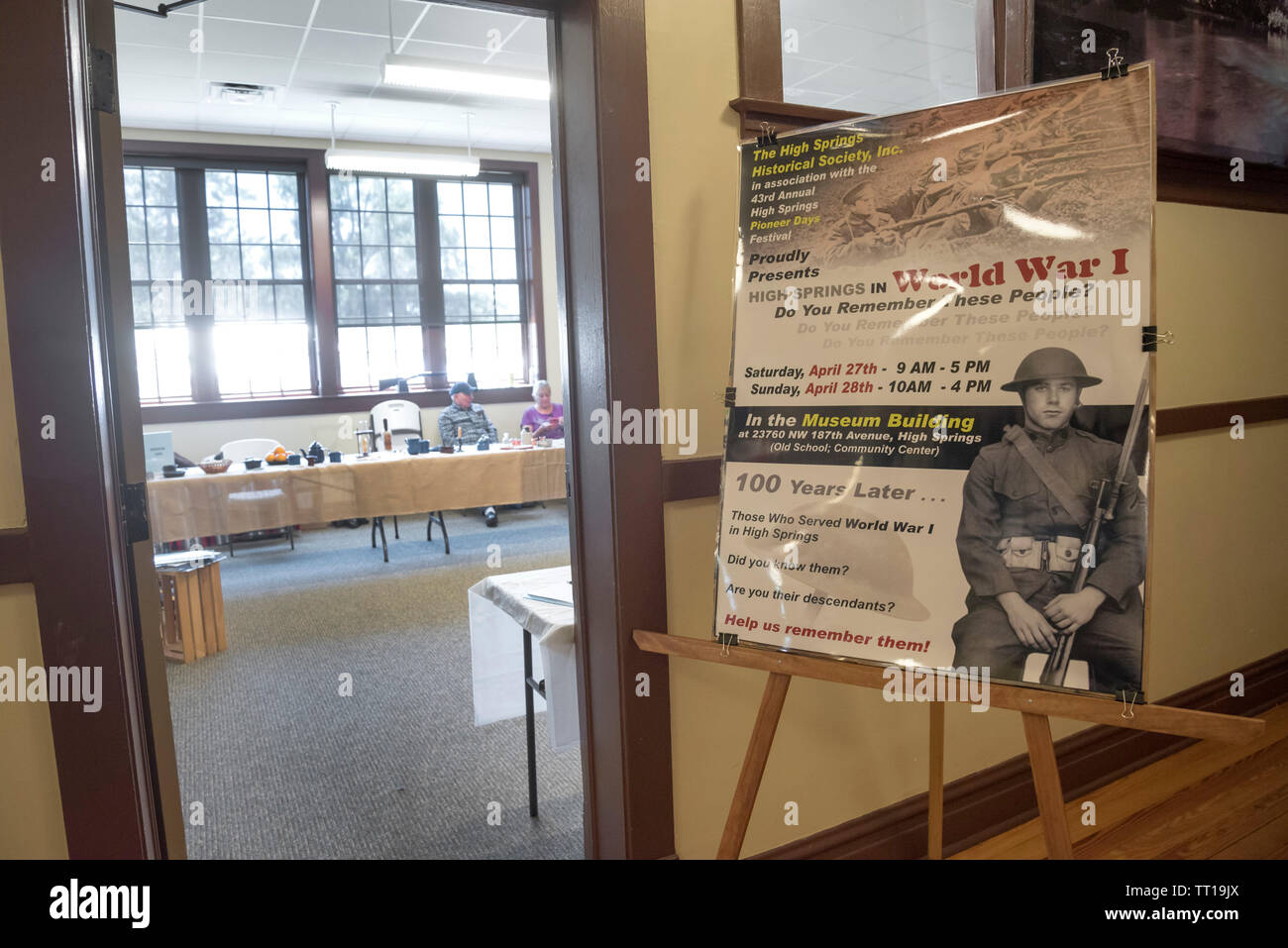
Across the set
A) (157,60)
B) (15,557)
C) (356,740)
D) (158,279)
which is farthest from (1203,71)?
(158,279)

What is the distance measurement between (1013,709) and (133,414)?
1654 mm

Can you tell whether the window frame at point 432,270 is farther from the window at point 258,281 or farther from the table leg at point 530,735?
the table leg at point 530,735

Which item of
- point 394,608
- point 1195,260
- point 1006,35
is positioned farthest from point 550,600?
point 394,608

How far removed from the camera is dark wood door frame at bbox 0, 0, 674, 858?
141 centimetres

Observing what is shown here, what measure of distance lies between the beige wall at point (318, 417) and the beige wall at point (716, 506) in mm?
4412

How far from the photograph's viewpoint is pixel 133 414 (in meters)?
1.60

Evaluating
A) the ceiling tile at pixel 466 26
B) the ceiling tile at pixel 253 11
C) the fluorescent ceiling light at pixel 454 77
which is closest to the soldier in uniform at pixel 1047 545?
the fluorescent ceiling light at pixel 454 77

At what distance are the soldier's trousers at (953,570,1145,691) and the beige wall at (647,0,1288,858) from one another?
603mm

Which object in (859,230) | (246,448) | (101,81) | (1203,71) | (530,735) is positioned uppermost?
(1203,71)

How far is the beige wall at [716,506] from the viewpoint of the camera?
1.88 metres

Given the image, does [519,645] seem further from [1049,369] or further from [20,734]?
[1049,369]

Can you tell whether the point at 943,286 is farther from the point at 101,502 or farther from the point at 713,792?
the point at 101,502

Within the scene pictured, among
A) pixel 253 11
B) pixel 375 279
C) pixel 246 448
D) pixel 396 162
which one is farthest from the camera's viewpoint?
pixel 375 279

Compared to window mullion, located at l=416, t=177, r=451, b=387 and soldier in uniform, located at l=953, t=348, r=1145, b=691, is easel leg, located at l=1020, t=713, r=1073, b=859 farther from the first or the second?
window mullion, located at l=416, t=177, r=451, b=387
